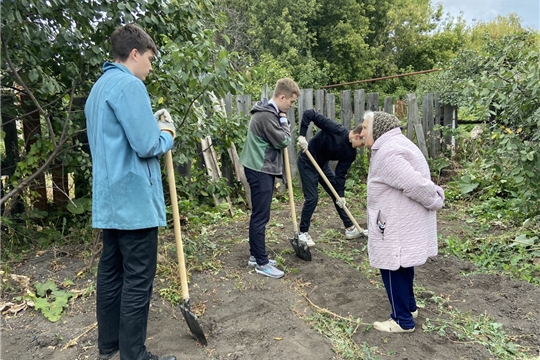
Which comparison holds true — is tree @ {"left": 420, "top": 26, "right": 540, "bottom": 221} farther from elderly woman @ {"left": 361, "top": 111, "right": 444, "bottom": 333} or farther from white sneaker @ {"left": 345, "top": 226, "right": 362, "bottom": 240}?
elderly woman @ {"left": 361, "top": 111, "right": 444, "bottom": 333}

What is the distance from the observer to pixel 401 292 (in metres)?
2.88

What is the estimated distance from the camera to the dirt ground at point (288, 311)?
2.75 meters

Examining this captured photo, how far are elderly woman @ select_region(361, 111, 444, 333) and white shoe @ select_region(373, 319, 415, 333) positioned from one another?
0.24 meters

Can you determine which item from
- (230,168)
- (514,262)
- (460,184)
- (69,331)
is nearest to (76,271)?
(69,331)

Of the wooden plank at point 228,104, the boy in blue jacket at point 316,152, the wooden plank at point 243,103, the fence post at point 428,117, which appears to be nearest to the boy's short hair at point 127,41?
the boy in blue jacket at point 316,152

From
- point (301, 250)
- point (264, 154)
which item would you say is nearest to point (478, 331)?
point (301, 250)

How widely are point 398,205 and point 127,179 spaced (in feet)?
5.69

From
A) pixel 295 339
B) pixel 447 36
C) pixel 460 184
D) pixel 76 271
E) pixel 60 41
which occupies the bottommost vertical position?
pixel 295 339

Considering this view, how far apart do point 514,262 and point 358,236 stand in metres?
1.68

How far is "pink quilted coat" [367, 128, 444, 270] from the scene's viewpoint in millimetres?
2641

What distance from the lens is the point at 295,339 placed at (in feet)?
9.27

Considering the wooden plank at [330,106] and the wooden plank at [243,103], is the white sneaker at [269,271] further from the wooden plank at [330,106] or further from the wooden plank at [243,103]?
the wooden plank at [330,106]

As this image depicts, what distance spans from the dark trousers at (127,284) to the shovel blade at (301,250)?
6.84ft

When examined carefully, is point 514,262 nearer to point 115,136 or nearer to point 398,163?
point 398,163
